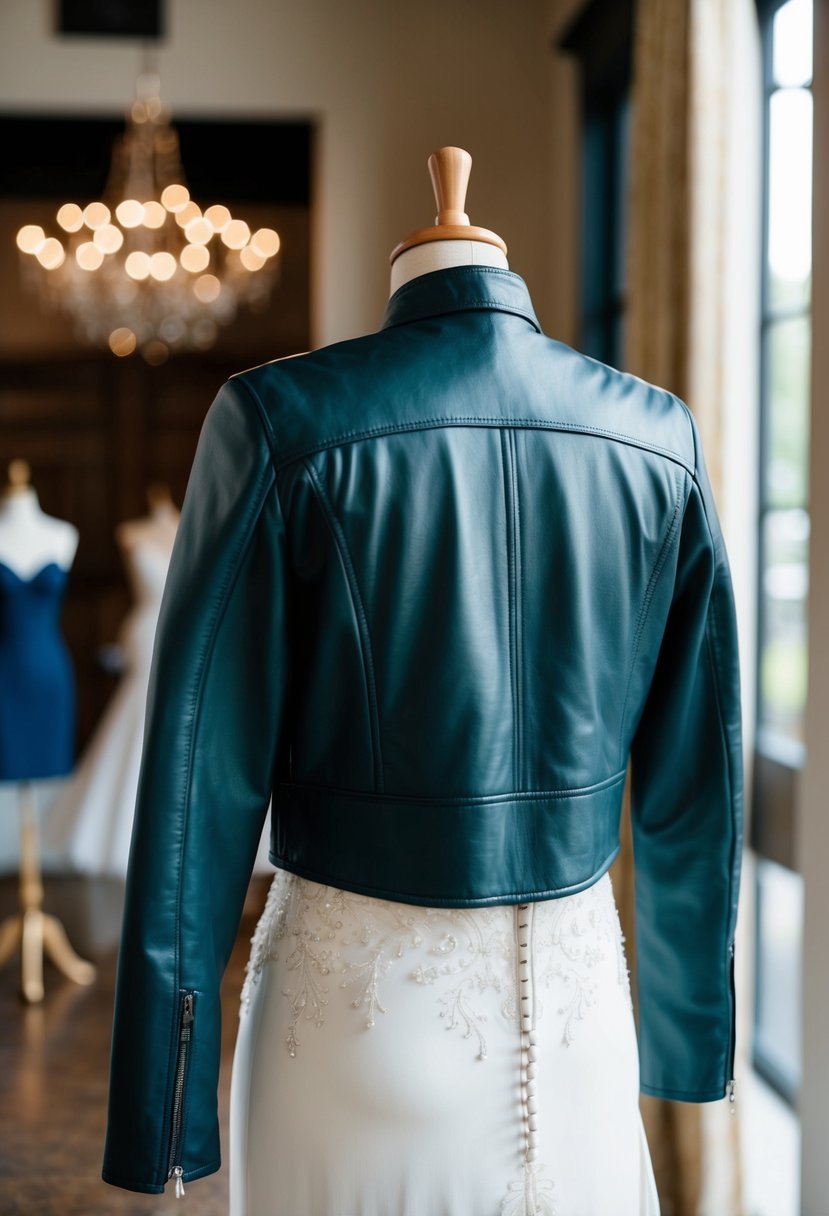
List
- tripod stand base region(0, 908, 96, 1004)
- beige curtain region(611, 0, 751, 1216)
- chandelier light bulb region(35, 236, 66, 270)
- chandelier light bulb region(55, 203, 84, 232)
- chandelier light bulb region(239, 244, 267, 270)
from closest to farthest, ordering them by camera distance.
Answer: beige curtain region(611, 0, 751, 1216) < tripod stand base region(0, 908, 96, 1004) < chandelier light bulb region(55, 203, 84, 232) < chandelier light bulb region(35, 236, 66, 270) < chandelier light bulb region(239, 244, 267, 270)

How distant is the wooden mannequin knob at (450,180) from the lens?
1271 millimetres

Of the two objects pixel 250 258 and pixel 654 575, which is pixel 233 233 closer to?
pixel 250 258

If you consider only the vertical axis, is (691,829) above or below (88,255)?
below

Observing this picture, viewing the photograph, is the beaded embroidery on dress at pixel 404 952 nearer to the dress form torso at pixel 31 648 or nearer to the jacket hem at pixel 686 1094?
the jacket hem at pixel 686 1094

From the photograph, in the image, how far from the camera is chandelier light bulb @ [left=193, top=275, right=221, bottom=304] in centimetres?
460

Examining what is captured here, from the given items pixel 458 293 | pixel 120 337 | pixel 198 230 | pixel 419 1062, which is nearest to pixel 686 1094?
pixel 419 1062

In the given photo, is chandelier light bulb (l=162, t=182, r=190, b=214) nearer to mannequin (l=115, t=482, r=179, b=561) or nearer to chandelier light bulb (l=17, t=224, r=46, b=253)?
chandelier light bulb (l=17, t=224, r=46, b=253)

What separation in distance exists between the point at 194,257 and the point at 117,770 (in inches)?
83.4

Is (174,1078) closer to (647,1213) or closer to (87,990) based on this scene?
(647,1213)

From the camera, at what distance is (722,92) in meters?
2.50

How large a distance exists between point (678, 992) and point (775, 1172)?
1469mm

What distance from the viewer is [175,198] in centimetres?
440

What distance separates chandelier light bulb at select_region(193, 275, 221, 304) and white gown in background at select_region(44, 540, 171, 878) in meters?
0.99

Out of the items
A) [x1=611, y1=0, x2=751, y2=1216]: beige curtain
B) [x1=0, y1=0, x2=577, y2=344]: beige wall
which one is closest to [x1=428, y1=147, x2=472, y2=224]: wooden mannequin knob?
[x1=611, y1=0, x2=751, y2=1216]: beige curtain
